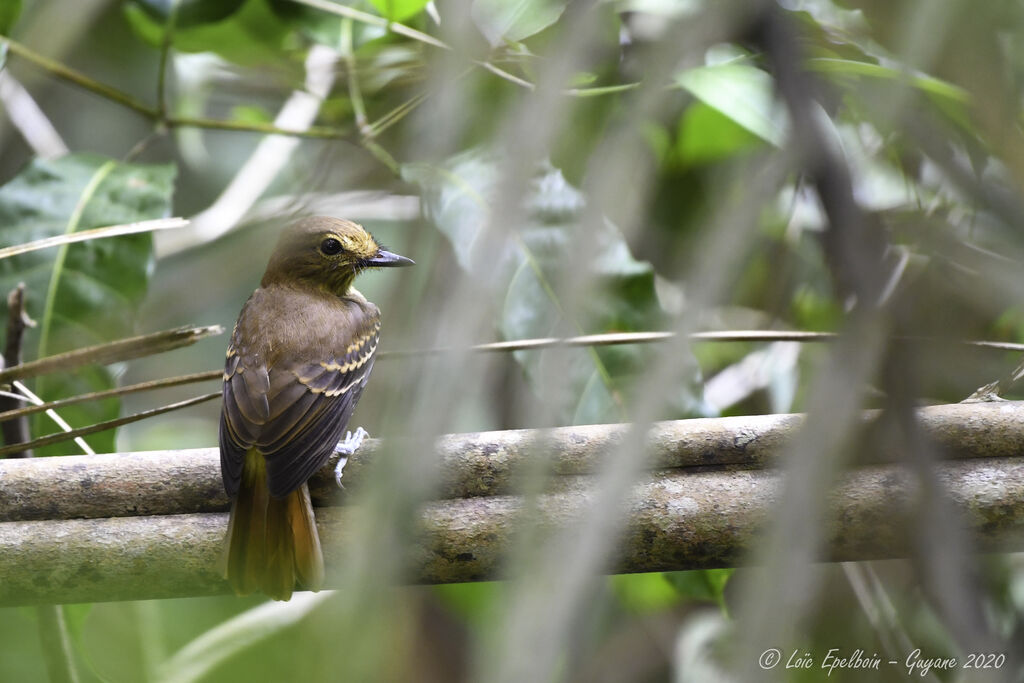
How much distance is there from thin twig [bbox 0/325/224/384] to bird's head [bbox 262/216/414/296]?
102 cm

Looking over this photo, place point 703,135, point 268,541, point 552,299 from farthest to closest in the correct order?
point 703,135 < point 552,299 < point 268,541

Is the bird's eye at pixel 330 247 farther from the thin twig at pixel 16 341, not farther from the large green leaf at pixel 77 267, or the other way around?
the thin twig at pixel 16 341

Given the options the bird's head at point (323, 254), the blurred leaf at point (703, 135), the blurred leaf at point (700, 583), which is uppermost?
the blurred leaf at point (703, 135)

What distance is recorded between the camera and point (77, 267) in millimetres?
1922

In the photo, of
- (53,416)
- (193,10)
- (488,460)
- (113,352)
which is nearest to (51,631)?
(53,416)

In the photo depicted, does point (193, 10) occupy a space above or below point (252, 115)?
above

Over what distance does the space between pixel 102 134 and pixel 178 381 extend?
3177mm

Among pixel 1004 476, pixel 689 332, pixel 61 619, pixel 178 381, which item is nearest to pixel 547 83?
pixel 689 332

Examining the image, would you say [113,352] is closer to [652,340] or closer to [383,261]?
[652,340]

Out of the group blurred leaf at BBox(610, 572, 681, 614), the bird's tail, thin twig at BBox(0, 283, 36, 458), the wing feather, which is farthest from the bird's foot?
blurred leaf at BBox(610, 572, 681, 614)

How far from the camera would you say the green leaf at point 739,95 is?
185cm

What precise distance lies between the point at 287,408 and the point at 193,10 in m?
1.03

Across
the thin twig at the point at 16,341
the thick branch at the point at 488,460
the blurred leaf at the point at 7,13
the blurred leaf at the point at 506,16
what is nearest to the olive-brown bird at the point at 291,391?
the thick branch at the point at 488,460

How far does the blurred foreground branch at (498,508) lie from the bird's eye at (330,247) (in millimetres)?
985
